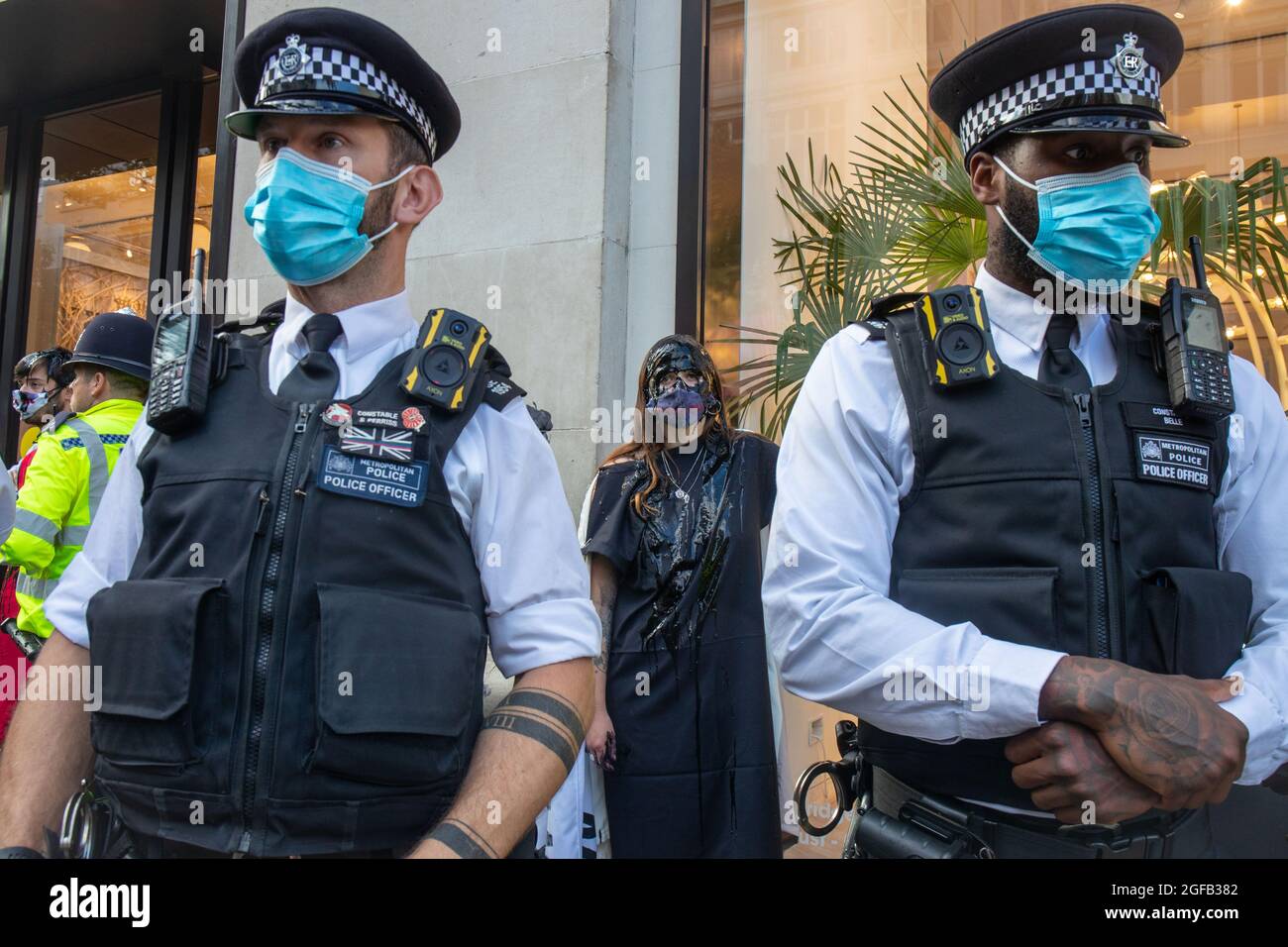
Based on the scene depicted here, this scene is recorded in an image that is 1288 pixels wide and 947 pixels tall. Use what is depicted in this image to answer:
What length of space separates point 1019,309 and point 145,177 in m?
9.65

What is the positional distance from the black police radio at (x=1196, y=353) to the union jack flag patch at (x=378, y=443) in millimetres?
1373

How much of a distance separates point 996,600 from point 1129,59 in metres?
1.06

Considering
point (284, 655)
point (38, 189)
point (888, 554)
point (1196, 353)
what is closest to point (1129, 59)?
point (1196, 353)

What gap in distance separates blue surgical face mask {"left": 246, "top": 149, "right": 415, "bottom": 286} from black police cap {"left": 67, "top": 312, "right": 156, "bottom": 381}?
10.7 ft

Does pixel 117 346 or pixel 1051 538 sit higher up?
pixel 117 346

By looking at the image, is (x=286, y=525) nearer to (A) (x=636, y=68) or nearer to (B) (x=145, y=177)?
(A) (x=636, y=68)

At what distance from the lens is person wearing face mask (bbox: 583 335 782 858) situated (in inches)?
138

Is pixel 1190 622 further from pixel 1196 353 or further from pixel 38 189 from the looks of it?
pixel 38 189

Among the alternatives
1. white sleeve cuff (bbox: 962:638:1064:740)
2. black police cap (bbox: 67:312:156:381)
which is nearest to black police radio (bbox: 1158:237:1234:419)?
white sleeve cuff (bbox: 962:638:1064:740)

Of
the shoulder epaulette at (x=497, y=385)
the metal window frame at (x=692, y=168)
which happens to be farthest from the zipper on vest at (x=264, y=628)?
the metal window frame at (x=692, y=168)

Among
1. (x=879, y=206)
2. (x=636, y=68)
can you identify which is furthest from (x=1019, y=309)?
(x=636, y=68)

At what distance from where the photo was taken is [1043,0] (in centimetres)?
405

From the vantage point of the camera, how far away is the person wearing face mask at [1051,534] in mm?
1619

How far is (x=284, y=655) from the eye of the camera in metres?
1.64
